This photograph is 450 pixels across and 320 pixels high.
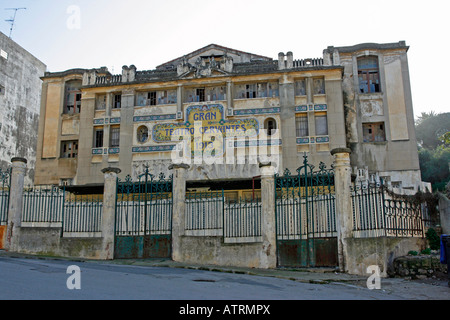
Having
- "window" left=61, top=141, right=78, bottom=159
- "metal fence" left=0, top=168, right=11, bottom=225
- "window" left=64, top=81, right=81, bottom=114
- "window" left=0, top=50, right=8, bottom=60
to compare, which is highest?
"window" left=0, top=50, right=8, bottom=60

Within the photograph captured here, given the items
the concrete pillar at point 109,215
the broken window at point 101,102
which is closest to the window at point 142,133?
the broken window at point 101,102

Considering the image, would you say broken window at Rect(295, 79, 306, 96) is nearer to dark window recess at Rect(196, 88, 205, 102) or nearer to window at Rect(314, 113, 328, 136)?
window at Rect(314, 113, 328, 136)

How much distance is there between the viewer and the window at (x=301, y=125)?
26.2 meters

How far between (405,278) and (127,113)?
814 inches

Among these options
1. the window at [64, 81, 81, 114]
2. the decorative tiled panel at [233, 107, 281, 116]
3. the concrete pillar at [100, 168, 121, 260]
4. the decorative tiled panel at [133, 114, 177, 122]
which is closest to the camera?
the concrete pillar at [100, 168, 121, 260]

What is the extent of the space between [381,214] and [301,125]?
1521 cm

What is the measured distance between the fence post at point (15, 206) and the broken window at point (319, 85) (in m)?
17.2

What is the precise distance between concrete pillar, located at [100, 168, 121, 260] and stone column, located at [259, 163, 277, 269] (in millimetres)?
5004

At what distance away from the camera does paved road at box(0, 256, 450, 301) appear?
24.0 ft

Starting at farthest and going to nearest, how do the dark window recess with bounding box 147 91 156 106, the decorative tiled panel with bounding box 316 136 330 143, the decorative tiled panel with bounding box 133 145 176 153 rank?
the dark window recess with bounding box 147 91 156 106, the decorative tiled panel with bounding box 133 145 176 153, the decorative tiled panel with bounding box 316 136 330 143

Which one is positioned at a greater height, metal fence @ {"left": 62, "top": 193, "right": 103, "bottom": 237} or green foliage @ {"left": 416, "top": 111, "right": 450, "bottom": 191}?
green foliage @ {"left": 416, "top": 111, "right": 450, "bottom": 191}

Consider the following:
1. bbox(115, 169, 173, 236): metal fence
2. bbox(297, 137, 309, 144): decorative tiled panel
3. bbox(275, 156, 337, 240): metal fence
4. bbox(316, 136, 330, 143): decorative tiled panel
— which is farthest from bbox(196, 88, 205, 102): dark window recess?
bbox(275, 156, 337, 240): metal fence
